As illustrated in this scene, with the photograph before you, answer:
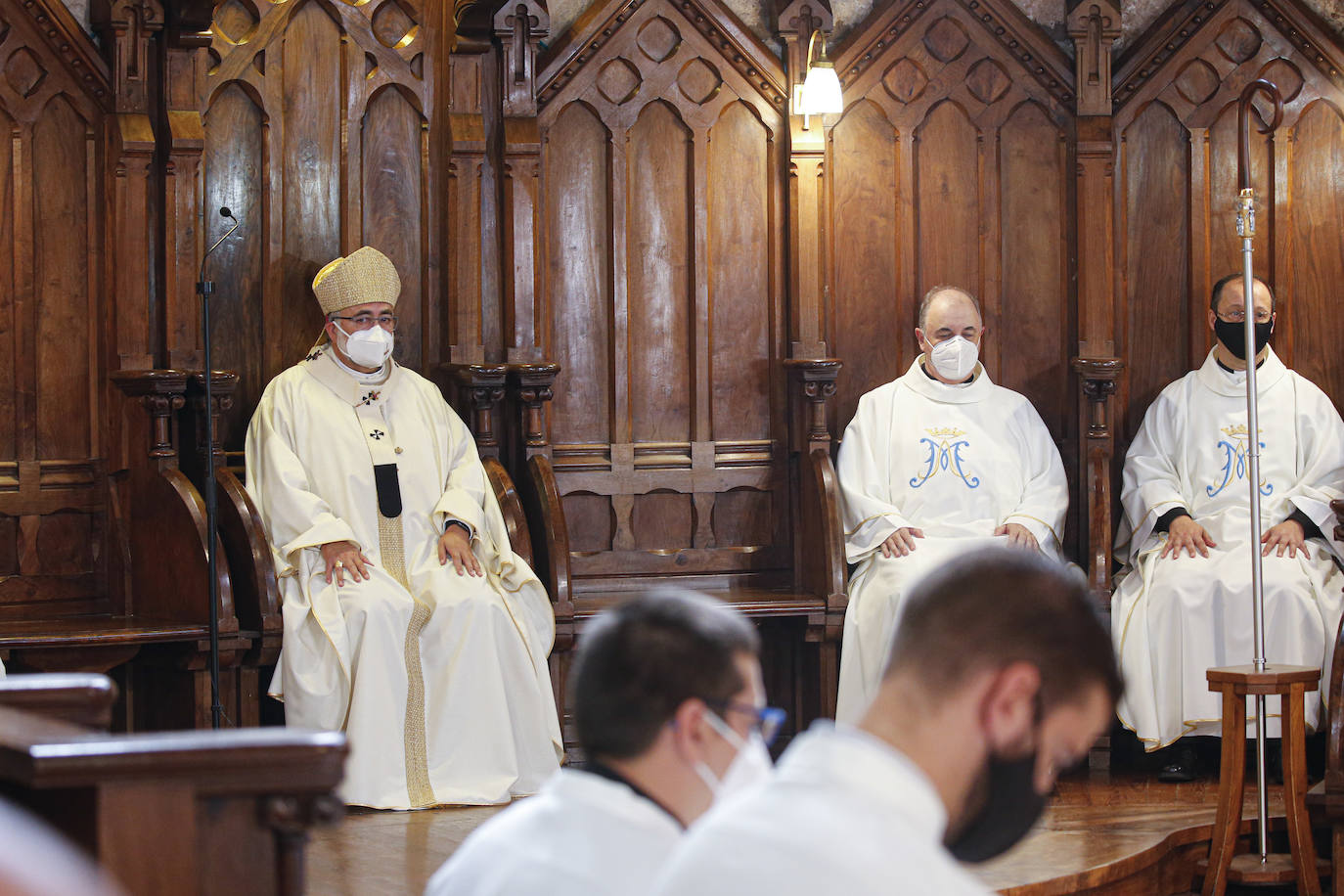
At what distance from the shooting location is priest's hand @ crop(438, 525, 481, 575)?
20.2 feet

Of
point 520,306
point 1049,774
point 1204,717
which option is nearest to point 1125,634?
point 1204,717

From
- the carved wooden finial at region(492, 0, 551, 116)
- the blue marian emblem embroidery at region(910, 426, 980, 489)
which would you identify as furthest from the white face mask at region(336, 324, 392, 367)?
the blue marian emblem embroidery at region(910, 426, 980, 489)

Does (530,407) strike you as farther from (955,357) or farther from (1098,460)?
(1098,460)

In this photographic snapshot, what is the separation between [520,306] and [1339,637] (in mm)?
3403

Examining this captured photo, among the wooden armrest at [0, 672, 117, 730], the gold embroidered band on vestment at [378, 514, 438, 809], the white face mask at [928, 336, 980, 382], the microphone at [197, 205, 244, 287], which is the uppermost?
the microphone at [197, 205, 244, 287]

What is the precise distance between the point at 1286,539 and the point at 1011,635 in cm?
519

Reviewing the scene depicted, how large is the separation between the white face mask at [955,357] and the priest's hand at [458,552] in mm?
2147

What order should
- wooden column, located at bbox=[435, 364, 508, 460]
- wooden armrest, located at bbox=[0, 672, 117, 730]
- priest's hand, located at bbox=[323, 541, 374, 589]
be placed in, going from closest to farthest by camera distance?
1. wooden armrest, located at bbox=[0, 672, 117, 730]
2. priest's hand, located at bbox=[323, 541, 374, 589]
3. wooden column, located at bbox=[435, 364, 508, 460]

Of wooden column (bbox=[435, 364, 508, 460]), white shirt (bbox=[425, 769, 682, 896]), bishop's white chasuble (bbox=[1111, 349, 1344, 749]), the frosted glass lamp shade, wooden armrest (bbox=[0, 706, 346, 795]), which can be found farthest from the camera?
the frosted glass lamp shade

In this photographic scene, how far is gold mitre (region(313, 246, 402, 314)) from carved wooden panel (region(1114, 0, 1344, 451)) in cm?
330

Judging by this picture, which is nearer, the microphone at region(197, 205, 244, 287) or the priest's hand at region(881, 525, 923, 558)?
the microphone at region(197, 205, 244, 287)

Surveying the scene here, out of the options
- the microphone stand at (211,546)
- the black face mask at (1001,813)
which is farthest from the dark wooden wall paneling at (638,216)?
the black face mask at (1001,813)

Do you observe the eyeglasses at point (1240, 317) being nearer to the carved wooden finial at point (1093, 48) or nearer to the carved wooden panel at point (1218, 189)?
the carved wooden panel at point (1218, 189)

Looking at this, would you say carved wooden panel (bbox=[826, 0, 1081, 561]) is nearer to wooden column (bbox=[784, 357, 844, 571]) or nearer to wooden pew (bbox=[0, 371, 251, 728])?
wooden column (bbox=[784, 357, 844, 571])
